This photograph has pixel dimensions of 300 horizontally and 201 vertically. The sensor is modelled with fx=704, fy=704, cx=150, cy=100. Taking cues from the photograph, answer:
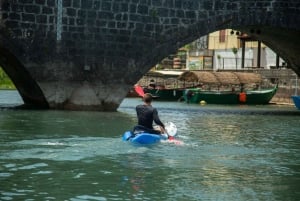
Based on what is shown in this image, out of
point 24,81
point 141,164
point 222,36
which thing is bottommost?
point 141,164

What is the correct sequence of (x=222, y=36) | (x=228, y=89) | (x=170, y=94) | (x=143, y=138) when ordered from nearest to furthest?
(x=143, y=138), (x=228, y=89), (x=170, y=94), (x=222, y=36)

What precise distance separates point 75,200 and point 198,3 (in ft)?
64.9

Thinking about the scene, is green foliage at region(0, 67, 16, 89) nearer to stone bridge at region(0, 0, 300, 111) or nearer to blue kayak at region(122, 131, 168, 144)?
stone bridge at region(0, 0, 300, 111)

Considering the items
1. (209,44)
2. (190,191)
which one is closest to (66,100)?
(190,191)

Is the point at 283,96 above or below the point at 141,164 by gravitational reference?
below

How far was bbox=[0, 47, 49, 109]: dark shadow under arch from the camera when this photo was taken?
89.6 feet

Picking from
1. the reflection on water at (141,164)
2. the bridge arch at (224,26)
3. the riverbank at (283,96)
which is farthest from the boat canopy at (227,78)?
the reflection on water at (141,164)

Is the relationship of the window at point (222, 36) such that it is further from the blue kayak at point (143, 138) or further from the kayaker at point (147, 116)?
the blue kayak at point (143, 138)

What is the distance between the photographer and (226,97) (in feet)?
147

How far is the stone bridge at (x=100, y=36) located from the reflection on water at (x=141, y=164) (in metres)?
5.29

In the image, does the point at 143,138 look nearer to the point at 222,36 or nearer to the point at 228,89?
the point at 228,89

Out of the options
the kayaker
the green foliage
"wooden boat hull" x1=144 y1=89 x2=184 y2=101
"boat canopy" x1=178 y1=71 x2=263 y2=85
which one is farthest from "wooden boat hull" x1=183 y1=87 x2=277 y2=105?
the kayaker

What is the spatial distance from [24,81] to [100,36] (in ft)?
13.0

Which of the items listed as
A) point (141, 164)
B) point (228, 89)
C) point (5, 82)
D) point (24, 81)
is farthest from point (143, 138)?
point (5, 82)
